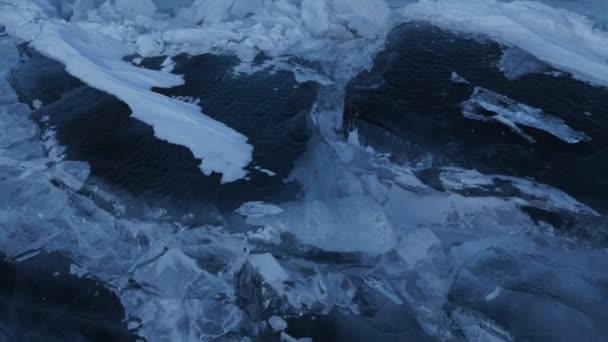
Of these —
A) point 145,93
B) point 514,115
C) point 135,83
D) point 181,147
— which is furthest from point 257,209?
point 514,115

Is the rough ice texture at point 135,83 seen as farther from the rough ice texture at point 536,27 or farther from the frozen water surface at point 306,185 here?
the rough ice texture at point 536,27

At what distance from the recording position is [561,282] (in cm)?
266

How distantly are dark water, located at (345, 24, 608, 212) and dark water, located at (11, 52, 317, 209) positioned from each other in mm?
700

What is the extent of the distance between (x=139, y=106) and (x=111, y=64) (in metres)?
1.11

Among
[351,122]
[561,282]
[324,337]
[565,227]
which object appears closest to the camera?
[324,337]

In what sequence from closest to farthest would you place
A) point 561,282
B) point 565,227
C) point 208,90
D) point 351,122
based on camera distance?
point 561,282
point 565,227
point 351,122
point 208,90

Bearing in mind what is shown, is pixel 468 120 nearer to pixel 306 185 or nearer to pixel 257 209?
pixel 306 185

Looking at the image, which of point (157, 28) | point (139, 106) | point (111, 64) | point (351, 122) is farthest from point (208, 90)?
point (157, 28)

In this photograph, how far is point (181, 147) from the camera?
3.70 metres

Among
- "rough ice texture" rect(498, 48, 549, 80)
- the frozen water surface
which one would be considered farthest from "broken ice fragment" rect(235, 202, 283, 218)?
"rough ice texture" rect(498, 48, 549, 80)

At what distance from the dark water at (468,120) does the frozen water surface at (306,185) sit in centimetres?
2

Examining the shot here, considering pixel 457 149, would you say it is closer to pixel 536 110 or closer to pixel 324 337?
A: pixel 536 110

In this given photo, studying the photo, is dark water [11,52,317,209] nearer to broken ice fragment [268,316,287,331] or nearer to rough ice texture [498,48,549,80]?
broken ice fragment [268,316,287,331]

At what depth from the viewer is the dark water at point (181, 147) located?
3.35m
